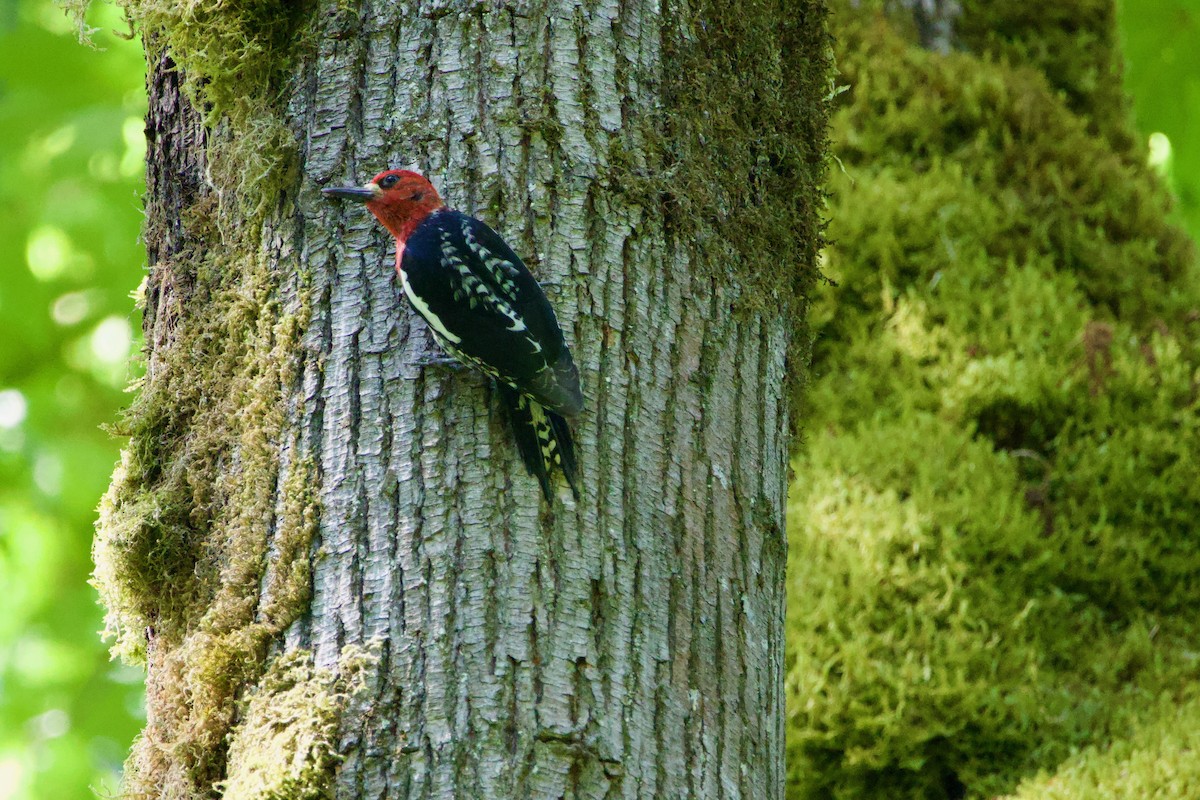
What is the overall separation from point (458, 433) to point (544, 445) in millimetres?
150

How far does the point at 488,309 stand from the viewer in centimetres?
196

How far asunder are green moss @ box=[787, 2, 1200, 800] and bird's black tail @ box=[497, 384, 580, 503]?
134cm

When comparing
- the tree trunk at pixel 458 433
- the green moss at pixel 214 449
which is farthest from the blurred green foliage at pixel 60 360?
the tree trunk at pixel 458 433

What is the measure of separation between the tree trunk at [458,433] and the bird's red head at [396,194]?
0.06 meters

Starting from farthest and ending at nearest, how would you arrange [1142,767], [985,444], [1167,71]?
[1167,71]
[985,444]
[1142,767]

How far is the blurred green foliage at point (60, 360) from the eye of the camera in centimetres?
477

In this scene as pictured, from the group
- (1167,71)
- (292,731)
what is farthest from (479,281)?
(1167,71)

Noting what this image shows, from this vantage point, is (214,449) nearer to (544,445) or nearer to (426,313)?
(426,313)

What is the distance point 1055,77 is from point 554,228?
321 cm

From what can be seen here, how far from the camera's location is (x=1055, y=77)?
14.3 ft

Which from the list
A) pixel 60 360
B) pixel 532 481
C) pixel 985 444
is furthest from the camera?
pixel 60 360

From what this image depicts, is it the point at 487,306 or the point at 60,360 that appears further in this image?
the point at 60,360

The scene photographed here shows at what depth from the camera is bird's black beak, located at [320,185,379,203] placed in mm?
1934

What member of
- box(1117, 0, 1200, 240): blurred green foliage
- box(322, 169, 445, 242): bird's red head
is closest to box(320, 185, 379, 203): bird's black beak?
box(322, 169, 445, 242): bird's red head
